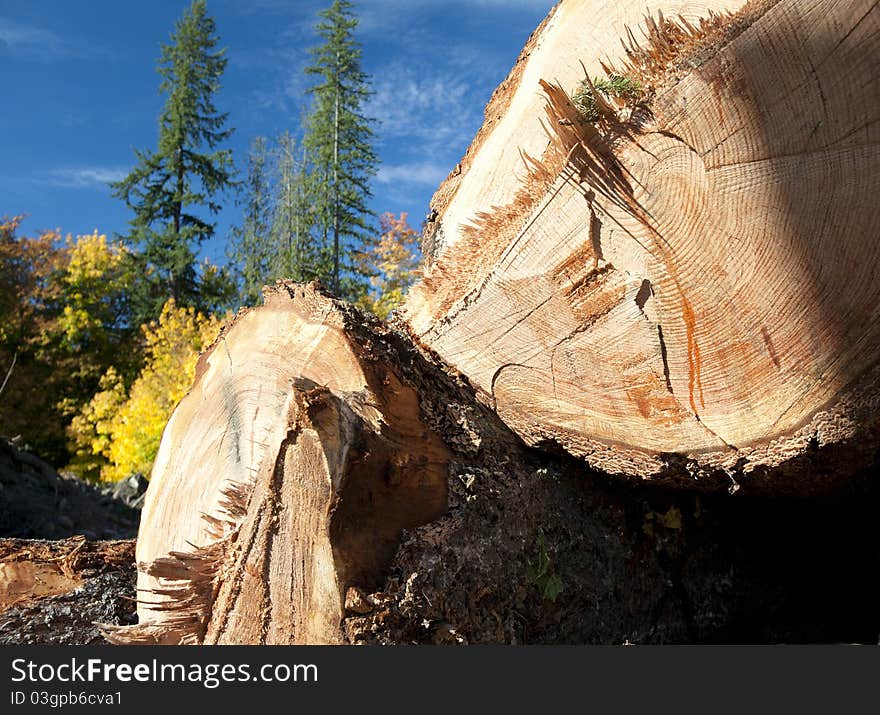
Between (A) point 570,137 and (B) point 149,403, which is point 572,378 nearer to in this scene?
(A) point 570,137

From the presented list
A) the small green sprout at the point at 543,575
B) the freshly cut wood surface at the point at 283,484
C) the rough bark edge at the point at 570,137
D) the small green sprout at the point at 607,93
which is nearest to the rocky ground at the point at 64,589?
the freshly cut wood surface at the point at 283,484

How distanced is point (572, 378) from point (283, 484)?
792mm

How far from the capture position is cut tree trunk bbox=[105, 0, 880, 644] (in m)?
1.79

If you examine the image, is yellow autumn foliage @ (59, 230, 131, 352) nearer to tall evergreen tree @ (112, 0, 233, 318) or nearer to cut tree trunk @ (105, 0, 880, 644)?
tall evergreen tree @ (112, 0, 233, 318)

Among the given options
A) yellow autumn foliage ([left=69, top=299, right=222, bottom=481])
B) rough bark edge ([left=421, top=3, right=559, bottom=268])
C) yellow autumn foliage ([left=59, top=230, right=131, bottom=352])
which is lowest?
rough bark edge ([left=421, top=3, right=559, bottom=268])

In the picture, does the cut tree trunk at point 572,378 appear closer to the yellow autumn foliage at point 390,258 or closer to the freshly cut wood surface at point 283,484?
the freshly cut wood surface at point 283,484

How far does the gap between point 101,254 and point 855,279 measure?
2026 centimetres

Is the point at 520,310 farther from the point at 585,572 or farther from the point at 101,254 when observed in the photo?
the point at 101,254

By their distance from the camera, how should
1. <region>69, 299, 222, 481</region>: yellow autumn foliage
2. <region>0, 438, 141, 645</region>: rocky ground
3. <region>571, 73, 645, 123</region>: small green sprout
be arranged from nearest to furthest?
<region>571, 73, 645, 123</region>: small green sprout → <region>0, 438, 141, 645</region>: rocky ground → <region>69, 299, 222, 481</region>: yellow autumn foliage

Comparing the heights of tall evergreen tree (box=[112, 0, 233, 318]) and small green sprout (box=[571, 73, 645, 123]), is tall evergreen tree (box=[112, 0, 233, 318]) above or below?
above

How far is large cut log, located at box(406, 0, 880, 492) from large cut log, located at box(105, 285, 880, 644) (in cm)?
26

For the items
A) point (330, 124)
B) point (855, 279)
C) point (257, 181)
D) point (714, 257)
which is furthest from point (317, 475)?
point (257, 181)

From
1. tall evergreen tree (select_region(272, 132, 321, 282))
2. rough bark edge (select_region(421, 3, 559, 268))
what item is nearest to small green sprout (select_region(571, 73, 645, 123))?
rough bark edge (select_region(421, 3, 559, 268))

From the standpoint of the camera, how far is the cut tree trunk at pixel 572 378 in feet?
5.86
